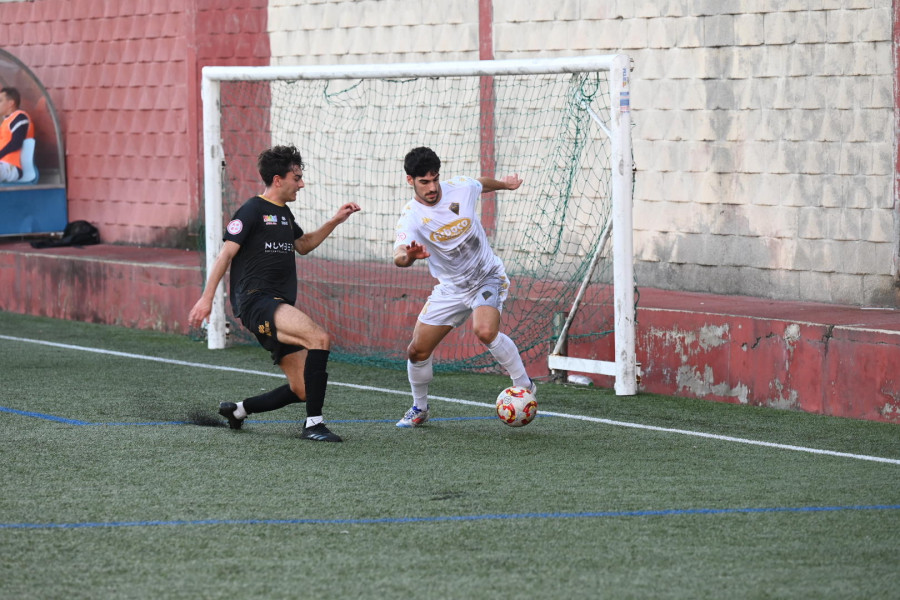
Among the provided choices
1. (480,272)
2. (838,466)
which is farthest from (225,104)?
(838,466)

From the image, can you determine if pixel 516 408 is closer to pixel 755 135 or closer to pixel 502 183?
pixel 502 183

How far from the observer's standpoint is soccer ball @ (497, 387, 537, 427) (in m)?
8.34

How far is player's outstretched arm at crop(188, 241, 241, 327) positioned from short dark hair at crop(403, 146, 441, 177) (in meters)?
1.10

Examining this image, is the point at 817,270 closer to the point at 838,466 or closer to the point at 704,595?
the point at 838,466

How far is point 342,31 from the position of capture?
560 inches

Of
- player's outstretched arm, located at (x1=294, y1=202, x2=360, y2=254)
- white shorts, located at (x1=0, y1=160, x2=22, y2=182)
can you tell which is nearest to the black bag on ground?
white shorts, located at (x1=0, y1=160, x2=22, y2=182)

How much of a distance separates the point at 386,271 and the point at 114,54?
5.38m

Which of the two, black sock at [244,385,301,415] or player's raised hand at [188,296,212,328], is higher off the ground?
player's raised hand at [188,296,212,328]

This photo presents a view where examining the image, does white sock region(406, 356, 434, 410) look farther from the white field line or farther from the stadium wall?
the stadium wall

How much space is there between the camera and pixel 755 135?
1093 centimetres

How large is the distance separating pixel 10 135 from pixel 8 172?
42cm

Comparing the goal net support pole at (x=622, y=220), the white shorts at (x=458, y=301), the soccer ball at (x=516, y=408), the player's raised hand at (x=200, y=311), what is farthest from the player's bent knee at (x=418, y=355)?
the goal net support pole at (x=622, y=220)

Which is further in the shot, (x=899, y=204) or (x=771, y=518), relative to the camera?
(x=899, y=204)

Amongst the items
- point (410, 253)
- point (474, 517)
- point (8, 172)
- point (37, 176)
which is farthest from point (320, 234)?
point (37, 176)
